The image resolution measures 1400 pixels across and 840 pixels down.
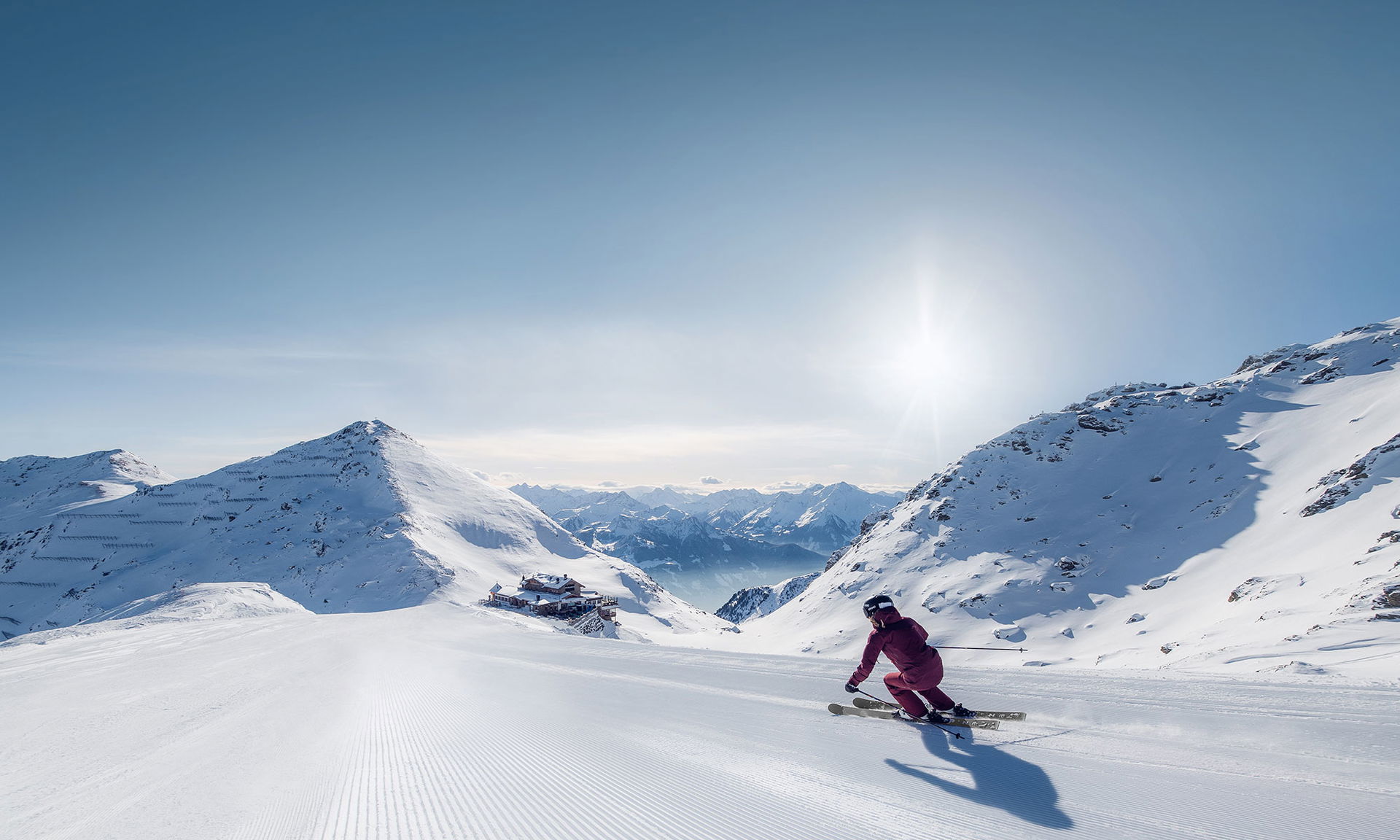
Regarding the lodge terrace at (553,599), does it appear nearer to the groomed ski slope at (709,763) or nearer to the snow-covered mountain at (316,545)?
the snow-covered mountain at (316,545)

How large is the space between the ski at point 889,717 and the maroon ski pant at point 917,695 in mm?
188

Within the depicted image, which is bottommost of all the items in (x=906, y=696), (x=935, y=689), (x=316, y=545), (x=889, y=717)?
(x=316, y=545)

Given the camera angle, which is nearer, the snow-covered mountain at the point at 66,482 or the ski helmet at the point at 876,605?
the ski helmet at the point at 876,605

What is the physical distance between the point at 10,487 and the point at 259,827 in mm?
267974

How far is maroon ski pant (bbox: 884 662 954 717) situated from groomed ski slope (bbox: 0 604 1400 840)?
0.31 m

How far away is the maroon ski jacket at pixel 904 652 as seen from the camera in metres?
6.27

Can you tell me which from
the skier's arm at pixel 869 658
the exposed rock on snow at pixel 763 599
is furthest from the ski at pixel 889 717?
the exposed rock on snow at pixel 763 599

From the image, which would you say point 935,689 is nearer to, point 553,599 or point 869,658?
point 869,658

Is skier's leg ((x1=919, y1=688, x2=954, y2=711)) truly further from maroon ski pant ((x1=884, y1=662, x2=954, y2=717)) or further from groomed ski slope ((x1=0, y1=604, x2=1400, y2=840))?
groomed ski slope ((x1=0, y1=604, x2=1400, y2=840))

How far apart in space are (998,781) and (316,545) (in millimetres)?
101356

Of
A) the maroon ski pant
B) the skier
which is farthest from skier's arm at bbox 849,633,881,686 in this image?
the maroon ski pant

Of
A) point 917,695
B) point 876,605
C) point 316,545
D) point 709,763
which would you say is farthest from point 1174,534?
point 316,545

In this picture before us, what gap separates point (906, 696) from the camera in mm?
6480

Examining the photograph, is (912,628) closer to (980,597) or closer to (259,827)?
(259,827)
